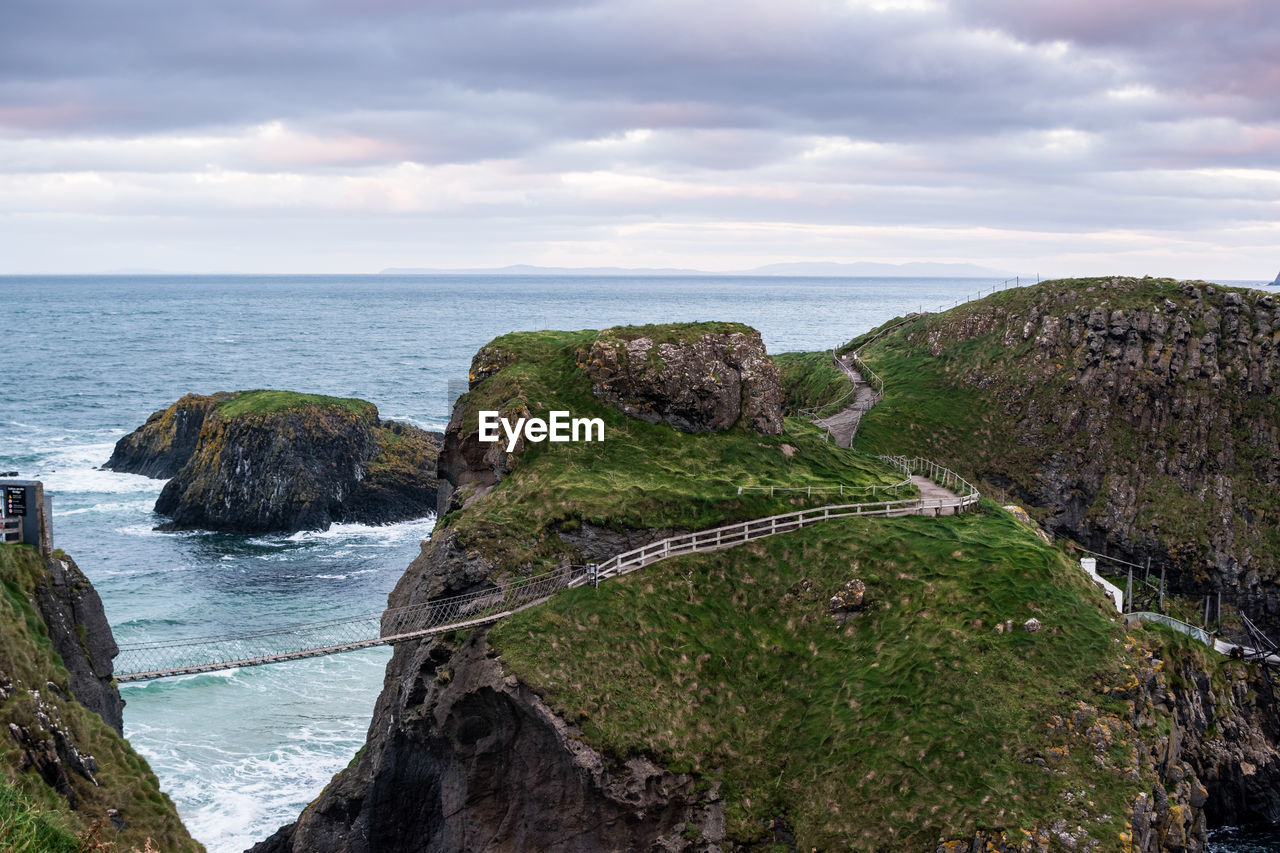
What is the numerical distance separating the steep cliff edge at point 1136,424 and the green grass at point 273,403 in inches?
1739

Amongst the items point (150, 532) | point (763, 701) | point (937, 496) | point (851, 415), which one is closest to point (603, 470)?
point (763, 701)

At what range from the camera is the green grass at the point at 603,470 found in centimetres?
4769

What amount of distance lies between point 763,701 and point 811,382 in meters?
57.7

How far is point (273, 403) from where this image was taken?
304 ft

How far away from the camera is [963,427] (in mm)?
83125

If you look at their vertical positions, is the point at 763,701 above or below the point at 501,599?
below

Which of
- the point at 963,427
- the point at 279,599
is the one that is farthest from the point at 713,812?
the point at 963,427

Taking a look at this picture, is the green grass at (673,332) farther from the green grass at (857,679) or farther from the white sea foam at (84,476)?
the white sea foam at (84,476)

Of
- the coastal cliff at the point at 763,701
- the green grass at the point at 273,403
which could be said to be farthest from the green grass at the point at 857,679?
the green grass at the point at 273,403

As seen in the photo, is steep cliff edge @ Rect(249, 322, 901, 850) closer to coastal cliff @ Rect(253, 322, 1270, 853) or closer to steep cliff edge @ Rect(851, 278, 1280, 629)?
coastal cliff @ Rect(253, 322, 1270, 853)

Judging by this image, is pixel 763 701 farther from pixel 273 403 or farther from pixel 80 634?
pixel 273 403

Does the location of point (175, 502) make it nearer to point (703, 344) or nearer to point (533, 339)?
point (533, 339)

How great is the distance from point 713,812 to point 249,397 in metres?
69.7

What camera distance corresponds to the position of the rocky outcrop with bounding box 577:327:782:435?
189 ft
